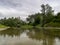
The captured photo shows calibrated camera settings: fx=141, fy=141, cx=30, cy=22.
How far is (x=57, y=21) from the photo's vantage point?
81688 millimetres

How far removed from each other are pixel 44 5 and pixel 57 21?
40.2 meters

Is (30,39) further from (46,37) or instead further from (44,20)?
(44,20)

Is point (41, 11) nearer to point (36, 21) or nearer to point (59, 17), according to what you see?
point (36, 21)

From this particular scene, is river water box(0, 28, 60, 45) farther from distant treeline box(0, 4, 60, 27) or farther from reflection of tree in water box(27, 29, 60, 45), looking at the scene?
distant treeline box(0, 4, 60, 27)

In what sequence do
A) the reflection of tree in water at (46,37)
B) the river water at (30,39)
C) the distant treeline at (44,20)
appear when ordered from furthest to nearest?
the distant treeline at (44,20)
the reflection of tree in water at (46,37)
the river water at (30,39)

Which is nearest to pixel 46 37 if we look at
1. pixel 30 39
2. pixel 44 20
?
pixel 30 39

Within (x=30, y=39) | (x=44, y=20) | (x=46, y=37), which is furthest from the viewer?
(x=44, y=20)

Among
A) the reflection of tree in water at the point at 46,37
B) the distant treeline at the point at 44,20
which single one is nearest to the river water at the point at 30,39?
the reflection of tree in water at the point at 46,37

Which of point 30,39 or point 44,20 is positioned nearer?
point 30,39

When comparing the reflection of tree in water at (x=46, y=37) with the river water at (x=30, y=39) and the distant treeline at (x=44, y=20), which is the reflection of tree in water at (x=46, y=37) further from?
the distant treeline at (x=44, y=20)

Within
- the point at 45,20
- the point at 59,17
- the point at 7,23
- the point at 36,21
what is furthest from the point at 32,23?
the point at 59,17

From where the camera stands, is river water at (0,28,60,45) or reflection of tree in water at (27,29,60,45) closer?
river water at (0,28,60,45)

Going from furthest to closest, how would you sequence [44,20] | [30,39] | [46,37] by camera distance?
1. [44,20]
2. [46,37]
3. [30,39]

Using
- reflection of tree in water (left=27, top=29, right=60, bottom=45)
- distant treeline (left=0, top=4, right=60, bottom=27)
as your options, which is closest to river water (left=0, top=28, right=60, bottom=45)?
reflection of tree in water (left=27, top=29, right=60, bottom=45)
